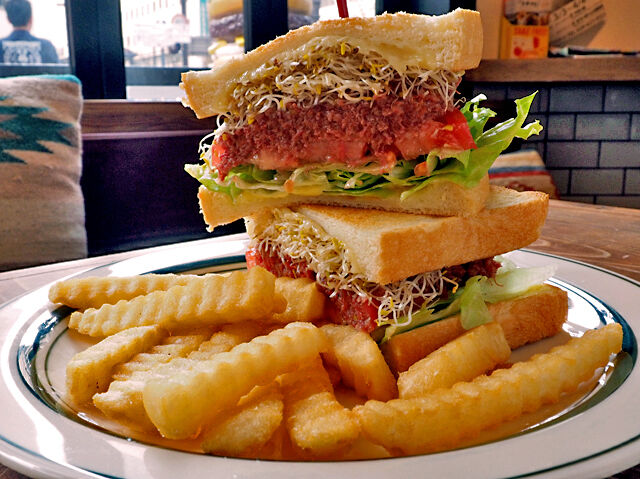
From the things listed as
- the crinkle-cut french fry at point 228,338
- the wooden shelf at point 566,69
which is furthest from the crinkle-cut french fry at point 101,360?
the wooden shelf at point 566,69

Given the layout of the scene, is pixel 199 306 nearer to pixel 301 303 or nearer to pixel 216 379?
pixel 301 303

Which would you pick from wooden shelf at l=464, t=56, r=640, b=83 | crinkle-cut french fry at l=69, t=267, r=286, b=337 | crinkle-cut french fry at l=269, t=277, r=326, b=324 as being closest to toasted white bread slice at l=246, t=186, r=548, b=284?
crinkle-cut french fry at l=269, t=277, r=326, b=324

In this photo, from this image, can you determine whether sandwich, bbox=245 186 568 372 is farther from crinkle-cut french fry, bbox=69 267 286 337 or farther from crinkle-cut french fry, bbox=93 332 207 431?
crinkle-cut french fry, bbox=93 332 207 431

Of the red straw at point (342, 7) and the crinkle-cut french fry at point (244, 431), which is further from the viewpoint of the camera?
the red straw at point (342, 7)

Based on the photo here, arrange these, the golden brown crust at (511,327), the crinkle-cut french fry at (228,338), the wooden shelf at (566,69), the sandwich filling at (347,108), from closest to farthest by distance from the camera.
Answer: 1. the crinkle-cut french fry at (228,338)
2. the golden brown crust at (511,327)
3. the sandwich filling at (347,108)
4. the wooden shelf at (566,69)

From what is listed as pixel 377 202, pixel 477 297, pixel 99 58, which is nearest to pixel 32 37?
pixel 99 58

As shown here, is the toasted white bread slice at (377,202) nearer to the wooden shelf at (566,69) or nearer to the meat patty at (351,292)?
the meat patty at (351,292)
